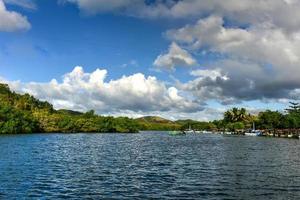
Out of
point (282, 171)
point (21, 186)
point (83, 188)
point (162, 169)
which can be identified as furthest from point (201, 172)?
point (21, 186)

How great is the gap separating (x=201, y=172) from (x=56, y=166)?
2731 cm

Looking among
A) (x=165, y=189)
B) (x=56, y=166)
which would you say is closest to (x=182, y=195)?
(x=165, y=189)

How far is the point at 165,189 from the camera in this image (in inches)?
2133

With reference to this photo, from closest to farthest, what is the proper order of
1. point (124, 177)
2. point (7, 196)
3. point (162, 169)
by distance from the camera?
point (7, 196)
point (124, 177)
point (162, 169)

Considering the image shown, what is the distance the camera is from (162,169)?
249ft

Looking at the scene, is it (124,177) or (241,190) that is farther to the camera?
(124,177)

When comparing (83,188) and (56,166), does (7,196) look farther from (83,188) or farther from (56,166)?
(56,166)

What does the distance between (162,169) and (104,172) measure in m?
10.9

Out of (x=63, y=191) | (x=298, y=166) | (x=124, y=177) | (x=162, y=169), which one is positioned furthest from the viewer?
(x=298, y=166)

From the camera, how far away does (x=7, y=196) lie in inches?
1876

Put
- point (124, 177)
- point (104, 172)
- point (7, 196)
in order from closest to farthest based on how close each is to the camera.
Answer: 1. point (7, 196)
2. point (124, 177)
3. point (104, 172)

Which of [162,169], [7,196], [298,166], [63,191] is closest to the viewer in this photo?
[7,196]

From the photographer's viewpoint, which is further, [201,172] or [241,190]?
[201,172]

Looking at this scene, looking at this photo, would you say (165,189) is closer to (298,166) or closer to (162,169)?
(162,169)
